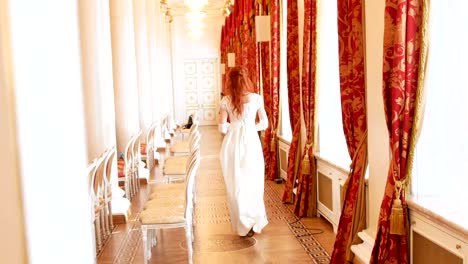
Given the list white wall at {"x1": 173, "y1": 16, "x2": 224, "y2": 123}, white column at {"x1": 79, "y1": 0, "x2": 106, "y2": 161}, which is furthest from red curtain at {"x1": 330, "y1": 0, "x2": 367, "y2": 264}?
white wall at {"x1": 173, "y1": 16, "x2": 224, "y2": 123}

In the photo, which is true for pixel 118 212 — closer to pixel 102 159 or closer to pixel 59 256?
pixel 102 159

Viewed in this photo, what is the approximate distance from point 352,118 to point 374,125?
1.39 ft

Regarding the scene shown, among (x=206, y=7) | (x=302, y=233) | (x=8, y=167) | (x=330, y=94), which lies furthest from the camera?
(x=206, y=7)

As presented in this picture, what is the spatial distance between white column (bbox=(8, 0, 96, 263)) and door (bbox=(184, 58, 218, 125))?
805 inches

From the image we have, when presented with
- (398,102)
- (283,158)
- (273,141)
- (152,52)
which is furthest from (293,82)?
(152,52)

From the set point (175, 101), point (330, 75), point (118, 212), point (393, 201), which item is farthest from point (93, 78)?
point (175, 101)

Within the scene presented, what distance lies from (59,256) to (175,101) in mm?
20323

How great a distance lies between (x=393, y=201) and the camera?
3.78 m

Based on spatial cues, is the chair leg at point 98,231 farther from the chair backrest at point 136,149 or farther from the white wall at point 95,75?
the chair backrest at point 136,149

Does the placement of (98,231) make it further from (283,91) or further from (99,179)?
(283,91)

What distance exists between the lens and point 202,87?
23.3 meters

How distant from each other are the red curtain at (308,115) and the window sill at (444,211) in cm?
271

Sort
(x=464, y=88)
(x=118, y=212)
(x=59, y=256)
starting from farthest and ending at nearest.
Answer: (x=118, y=212) → (x=464, y=88) → (x=59, y=256)

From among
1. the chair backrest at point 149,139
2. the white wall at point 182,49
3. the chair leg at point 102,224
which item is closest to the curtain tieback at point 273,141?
the chair backrest at point 149,139
